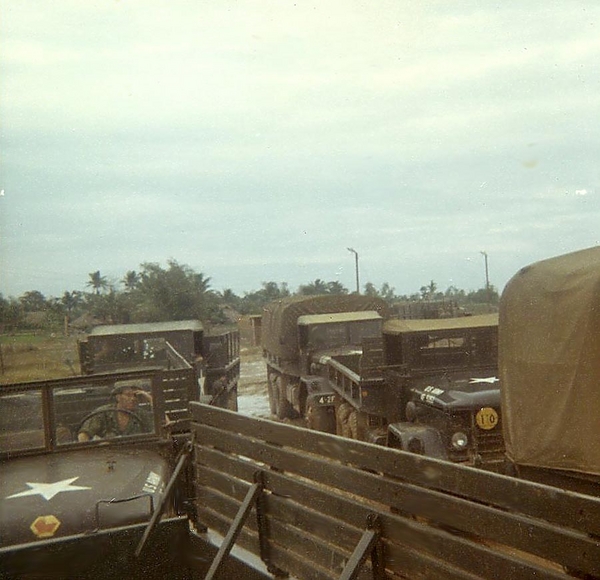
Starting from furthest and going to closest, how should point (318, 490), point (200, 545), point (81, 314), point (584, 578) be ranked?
point (81, 314) < point (200, 545) < point (318, 490) < point (584, 578)

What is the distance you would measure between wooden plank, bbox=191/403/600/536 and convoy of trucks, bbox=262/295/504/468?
15.5 ft

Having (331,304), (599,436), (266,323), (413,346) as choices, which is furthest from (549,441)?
(266,323)

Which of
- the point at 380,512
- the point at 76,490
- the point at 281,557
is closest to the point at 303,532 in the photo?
the point at 281,557

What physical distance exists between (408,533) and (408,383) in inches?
265

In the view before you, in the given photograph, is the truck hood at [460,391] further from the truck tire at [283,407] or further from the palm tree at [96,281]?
the palm tree at [96,281]

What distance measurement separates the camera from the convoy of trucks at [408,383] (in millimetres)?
8125

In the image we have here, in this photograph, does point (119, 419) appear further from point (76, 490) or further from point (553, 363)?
point (553, 363)

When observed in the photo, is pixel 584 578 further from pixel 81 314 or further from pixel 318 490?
pixel 81 314

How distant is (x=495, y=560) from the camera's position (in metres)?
2.40

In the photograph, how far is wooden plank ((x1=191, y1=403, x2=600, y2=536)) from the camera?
217 centimetres

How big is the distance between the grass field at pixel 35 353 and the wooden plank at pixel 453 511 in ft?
93.7

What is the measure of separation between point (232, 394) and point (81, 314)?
1702 inches

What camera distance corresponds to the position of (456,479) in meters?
2.58

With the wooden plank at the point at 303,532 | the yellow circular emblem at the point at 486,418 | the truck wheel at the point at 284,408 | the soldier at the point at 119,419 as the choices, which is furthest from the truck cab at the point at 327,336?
the wooden plank at the point at 303,532
